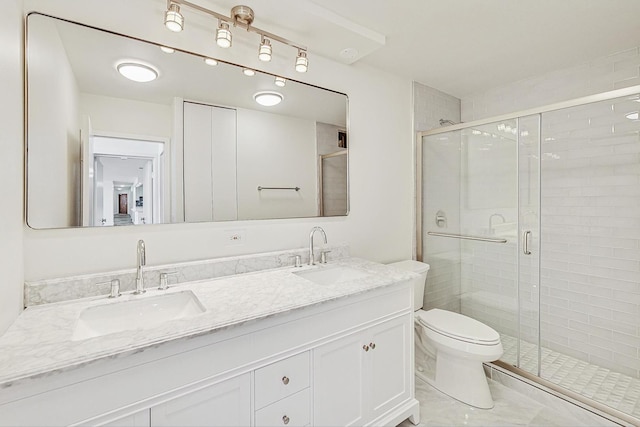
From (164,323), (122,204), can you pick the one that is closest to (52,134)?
(122,204)

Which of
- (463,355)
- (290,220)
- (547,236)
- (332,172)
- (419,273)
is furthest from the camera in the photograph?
(547,236)

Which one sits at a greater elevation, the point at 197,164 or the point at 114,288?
the point at 197,164

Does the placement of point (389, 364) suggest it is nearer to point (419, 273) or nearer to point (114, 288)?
point (419, 273)

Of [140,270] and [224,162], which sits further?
[224,162]

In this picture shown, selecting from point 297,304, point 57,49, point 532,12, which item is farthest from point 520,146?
point 57,49

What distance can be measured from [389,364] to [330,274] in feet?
1.91

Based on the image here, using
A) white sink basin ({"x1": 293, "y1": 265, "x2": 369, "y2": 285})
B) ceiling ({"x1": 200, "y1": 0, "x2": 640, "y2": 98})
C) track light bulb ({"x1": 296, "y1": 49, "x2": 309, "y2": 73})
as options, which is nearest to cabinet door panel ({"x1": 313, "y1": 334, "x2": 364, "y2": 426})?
white sink basin ({"x1": 293, "y1": 265, "x2": 369, "y2": 285})

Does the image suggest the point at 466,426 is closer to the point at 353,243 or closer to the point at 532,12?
the point at 353,243

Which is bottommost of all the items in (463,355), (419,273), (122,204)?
(463,355)

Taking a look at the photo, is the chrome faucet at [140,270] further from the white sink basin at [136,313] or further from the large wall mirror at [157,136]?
the large wall mirror at [157,136]

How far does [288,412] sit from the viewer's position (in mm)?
1240

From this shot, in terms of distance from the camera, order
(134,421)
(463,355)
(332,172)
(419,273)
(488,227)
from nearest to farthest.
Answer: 1. (134,421)
2. (463,355)
3. (332,172)
4. (419,273)
5. (488,227)

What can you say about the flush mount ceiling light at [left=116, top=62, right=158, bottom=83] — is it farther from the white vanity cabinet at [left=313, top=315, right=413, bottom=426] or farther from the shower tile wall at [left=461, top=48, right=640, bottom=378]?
the shower tile wall at [left=461, top=48, right=640, bottom=378]

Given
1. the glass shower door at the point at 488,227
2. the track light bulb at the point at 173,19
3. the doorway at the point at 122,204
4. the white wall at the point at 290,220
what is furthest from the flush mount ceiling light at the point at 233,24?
the glass shower door at the point at 488,227
